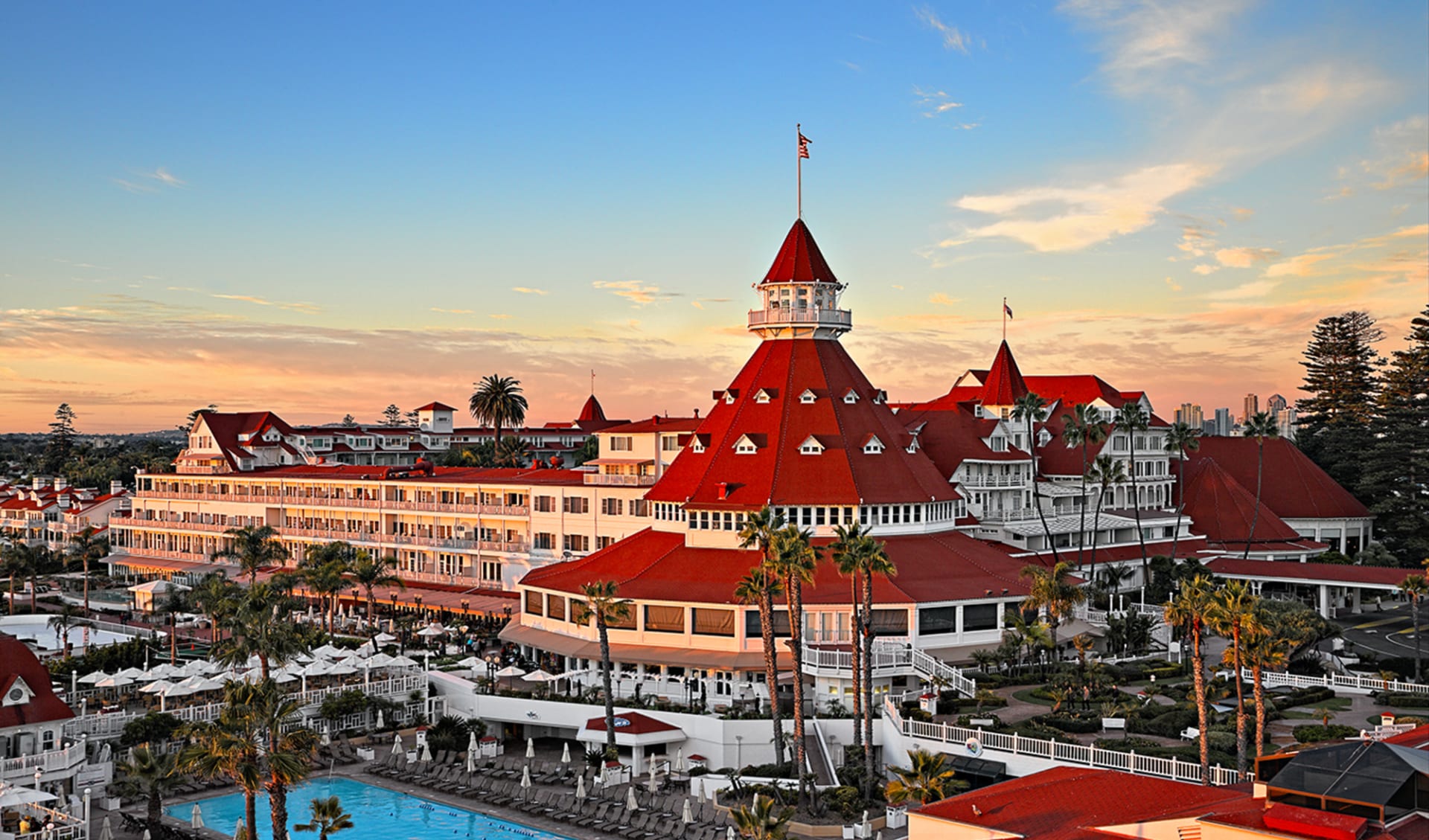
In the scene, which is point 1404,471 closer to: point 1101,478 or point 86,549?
point 1101,478

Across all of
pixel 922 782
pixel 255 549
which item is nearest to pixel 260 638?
pixel 922 782

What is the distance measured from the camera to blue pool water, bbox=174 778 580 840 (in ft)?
127

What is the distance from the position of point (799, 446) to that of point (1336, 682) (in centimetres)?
2445

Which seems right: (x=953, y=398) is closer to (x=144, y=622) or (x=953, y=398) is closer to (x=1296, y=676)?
(x=1296, y=676)

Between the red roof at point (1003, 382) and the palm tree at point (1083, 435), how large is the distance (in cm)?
593

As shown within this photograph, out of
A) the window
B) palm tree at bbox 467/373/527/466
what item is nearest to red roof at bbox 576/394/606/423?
palm tree at bbox 467/373/527/466

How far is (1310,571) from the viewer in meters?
67.4

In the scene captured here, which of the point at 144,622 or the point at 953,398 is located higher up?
the point at 953,398

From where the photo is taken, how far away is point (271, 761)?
29.6 metres

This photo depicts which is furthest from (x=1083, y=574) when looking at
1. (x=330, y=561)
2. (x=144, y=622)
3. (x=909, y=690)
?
(x=144, y=622)

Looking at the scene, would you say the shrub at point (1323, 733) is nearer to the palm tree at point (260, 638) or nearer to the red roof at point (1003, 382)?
the palm tree at point (260, 638)

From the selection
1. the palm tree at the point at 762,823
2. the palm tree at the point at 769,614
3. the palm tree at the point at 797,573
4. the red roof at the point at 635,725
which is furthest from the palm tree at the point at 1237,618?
the red roof at the point at 635,725

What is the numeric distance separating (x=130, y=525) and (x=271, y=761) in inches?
3241

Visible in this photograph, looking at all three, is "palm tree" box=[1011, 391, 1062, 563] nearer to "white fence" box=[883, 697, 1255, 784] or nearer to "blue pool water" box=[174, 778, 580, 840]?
"white fence" box=[883, 697, 1255, 784]
